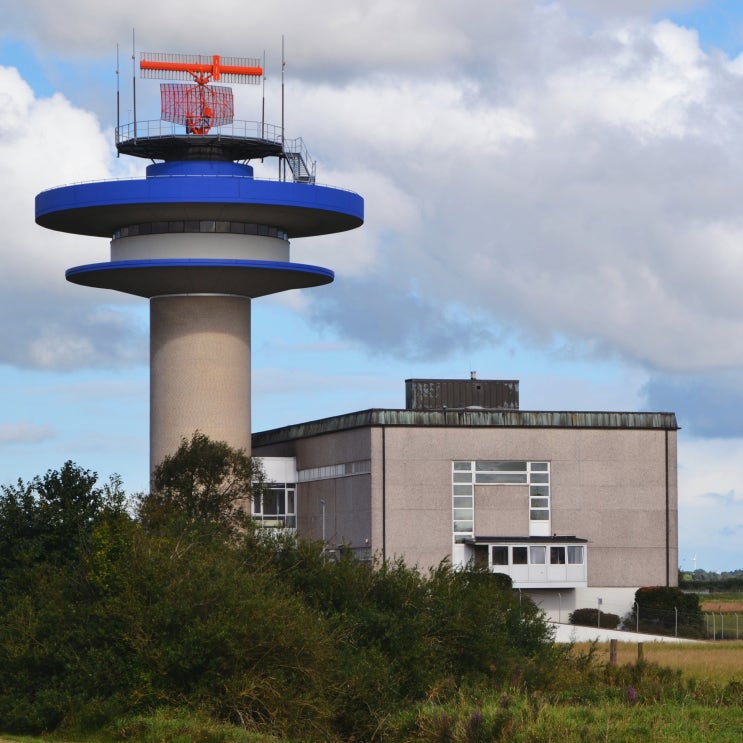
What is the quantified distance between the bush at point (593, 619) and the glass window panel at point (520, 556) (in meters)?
3.37

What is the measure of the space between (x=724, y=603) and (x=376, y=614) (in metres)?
66.8

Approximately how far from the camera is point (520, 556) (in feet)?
239

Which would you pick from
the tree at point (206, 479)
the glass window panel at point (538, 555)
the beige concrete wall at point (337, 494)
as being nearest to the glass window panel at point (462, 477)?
the beige concrete wall at point (337, 494)

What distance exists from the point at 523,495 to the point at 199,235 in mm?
19831

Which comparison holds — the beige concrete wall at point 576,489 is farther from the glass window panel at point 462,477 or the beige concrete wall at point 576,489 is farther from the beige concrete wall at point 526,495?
the glass window panel at point 462,477

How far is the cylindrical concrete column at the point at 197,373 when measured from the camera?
6869 cm

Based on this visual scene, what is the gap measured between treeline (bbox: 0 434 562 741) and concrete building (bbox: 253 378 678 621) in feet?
102

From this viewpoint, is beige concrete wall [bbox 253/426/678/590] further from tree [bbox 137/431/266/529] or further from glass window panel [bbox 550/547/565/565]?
tree [bbox 137/431/266/529]

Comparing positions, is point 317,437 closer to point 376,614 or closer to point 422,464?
point 422,464

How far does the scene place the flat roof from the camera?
2901 inches

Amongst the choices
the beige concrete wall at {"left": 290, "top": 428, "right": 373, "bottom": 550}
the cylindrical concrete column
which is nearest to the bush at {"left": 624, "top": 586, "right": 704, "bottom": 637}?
the beige concrete wall at {"left": 290, "top": 428, "right": 373, "bottom": 550}

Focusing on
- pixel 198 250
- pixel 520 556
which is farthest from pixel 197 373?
pixel 520 556

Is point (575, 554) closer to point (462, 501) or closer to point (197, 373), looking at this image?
point (462, 501)

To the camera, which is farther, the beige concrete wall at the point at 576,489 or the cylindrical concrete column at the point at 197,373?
the beige concrete wall at the point at 576,489
